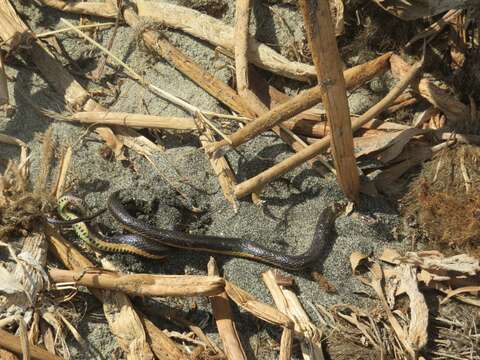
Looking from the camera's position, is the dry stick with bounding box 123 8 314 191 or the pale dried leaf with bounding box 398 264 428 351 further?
the dry stick with bounding box 123 8 314 191

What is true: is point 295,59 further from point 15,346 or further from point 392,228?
point 15,346

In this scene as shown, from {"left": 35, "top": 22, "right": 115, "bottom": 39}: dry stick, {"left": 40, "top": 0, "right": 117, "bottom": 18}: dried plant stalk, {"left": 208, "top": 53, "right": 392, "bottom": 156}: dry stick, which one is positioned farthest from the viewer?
{"left": 40, "top": 0, "right": 117, "bottom": 18}: dried plant stalk

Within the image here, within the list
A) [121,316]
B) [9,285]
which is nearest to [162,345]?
[121,316]

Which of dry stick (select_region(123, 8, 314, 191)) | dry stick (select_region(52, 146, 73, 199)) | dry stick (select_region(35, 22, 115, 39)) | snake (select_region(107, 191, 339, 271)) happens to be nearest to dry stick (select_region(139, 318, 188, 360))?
snake (select_region(107, 191, 339, 271))

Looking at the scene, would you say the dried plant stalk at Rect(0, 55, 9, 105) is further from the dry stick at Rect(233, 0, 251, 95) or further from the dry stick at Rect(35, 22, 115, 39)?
the dry stick at Rect(233, 0, 251, 95)

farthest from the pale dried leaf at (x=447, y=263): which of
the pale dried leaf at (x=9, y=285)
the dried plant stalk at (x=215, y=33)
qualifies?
the pale dried leaf at (x=9, y=285)

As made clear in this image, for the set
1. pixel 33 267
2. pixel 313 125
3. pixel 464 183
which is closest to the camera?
pixel 33 267

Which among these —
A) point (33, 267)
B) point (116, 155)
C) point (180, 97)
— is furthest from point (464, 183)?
point (33, 267)
